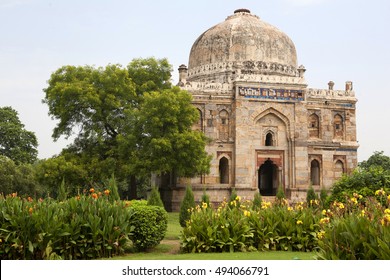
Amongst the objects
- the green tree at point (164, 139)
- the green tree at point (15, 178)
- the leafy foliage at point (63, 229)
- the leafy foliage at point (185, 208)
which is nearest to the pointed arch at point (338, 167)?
the green tree at point (164, 139)

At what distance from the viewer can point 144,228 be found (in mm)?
12070

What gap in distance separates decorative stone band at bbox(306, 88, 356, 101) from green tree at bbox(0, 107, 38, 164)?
19.5m

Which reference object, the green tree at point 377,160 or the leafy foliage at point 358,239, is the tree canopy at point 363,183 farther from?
the green tree at point 377,160

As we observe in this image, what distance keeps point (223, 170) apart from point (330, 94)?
25.5 ft

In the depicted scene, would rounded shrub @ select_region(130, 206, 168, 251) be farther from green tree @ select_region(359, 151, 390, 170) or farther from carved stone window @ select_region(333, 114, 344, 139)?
green tree @ select_region(359, 151, 390, 170)

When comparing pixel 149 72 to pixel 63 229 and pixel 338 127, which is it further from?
pixel 63 229

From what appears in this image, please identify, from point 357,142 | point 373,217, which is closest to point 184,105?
point 357,142

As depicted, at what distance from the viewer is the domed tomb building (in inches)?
1114

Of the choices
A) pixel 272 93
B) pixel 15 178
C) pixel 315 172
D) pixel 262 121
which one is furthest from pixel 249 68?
pixel 15 178

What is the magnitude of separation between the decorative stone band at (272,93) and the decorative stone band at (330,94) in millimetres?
1142

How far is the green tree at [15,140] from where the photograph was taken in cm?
3643

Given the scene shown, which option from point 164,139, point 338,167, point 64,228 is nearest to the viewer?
point 64,228

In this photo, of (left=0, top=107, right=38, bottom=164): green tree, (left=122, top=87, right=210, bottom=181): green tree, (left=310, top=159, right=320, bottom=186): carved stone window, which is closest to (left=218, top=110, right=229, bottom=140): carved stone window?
(left=122, top=87, right=210, bottom=181): green tree

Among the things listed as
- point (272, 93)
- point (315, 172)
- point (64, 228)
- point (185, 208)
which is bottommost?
point (64, 228)
